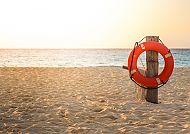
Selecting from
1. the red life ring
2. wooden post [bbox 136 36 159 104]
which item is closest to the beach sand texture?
wooden post [bbox 136 36 159 104]

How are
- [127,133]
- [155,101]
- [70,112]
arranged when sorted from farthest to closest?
[155,101]
[70,112]
[127,133]

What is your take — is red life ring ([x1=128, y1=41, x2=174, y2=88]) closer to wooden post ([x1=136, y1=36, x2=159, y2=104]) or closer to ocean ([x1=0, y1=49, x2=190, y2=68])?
wooden post ([x1=136, y1=36, x2=159, y2=104])

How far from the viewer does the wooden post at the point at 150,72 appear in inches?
175

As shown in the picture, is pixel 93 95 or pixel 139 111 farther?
pixel 93 95

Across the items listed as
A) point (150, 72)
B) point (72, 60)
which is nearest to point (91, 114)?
point (150, 72)

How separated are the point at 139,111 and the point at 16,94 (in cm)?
282

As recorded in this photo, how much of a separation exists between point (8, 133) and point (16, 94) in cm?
258

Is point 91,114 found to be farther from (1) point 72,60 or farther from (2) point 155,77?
(1) point 72,60

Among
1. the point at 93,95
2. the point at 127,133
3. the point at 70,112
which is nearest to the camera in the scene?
the point at 127,133

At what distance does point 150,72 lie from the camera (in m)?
4.47

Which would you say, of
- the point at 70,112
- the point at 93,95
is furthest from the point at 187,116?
the point at 93,95

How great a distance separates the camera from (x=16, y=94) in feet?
18.2

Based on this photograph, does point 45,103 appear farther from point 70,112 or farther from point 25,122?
point 25,122

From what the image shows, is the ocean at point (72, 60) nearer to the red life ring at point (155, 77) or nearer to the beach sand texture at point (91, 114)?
the red life ring at point (155, 77)
